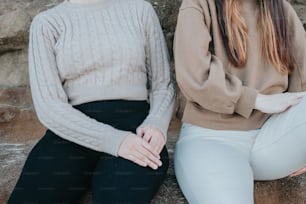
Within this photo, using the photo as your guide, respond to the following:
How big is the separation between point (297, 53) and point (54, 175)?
2.36 feet

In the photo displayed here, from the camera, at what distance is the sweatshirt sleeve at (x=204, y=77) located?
129 cm

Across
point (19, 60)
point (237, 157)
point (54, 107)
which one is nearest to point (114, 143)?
point (54, 107)

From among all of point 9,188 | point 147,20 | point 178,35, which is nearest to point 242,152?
point 178,35

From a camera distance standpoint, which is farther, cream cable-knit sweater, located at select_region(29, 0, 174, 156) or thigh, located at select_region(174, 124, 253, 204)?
cream cable-knit sweater, located at select_region(29, 0, 174, 156)

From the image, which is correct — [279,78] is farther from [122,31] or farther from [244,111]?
[122,31]

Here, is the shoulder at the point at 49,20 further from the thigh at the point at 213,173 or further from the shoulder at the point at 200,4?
the thigh at the point at 213,173

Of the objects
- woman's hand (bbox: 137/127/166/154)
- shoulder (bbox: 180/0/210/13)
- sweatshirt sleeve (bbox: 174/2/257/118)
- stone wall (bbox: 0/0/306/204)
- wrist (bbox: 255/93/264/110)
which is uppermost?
shoulder (bbox: 180/0/210/13)

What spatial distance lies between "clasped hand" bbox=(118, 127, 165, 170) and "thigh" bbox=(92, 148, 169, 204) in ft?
0.04

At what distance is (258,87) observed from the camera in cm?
136

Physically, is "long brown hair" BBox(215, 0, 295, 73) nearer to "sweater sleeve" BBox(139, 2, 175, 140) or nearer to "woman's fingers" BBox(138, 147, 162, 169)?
"sweater sleeve" BBox(139, 2, 175, 140)

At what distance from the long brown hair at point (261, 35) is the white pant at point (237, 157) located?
154mm

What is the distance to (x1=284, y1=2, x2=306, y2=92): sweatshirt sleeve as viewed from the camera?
1.40 metres

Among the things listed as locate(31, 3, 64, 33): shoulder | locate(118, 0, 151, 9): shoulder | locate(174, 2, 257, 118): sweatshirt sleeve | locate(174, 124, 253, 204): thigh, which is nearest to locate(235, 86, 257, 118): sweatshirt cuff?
locate(174, 2, 257, 118): sweatshirt sleeve

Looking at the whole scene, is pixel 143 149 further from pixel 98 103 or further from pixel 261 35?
pixel 261 35
